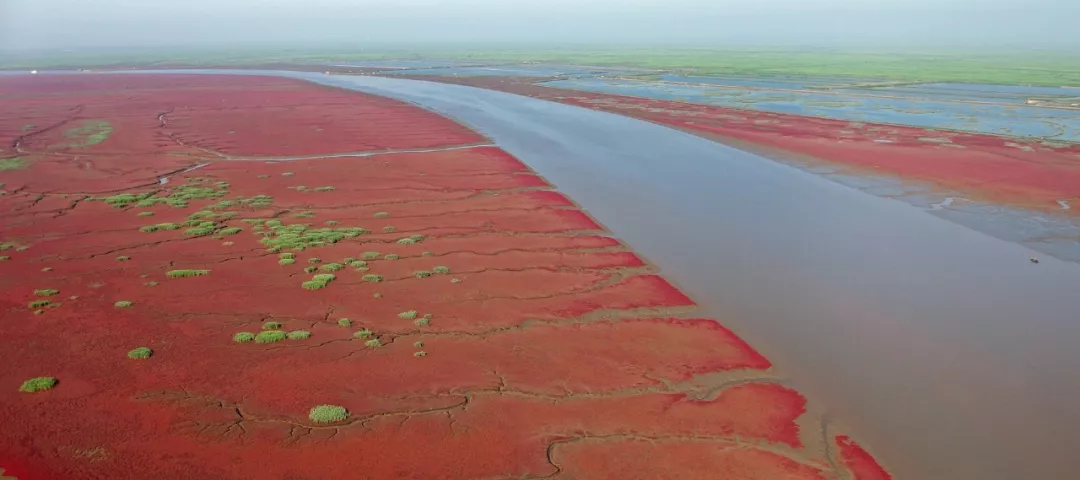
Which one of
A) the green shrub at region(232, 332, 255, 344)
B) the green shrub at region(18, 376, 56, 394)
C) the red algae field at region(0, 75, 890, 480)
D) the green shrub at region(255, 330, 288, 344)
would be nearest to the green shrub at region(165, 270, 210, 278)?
the red algae field at region(0, 75, 890, 480)

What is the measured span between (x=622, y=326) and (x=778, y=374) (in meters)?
3.37

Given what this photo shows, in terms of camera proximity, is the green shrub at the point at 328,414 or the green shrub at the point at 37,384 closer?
the green shrub at the point at 328,414

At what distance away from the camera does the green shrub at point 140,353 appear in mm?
12891

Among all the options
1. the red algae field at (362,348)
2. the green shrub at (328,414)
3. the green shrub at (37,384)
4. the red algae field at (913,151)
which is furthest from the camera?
the red algae field at (913,151)

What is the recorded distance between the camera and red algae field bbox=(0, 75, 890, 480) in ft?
33.4

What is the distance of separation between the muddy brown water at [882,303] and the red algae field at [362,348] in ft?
3.57

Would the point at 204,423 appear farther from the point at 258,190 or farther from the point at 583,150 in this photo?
the point at 583,150

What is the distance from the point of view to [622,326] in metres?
14.8

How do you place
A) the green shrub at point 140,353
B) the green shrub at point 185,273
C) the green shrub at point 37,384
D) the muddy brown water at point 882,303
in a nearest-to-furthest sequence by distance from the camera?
the muddy brown water at point 882,303 → the green shrub at point 37,384 → the green shrub at point 140,353 → the green shrub at point 185,273

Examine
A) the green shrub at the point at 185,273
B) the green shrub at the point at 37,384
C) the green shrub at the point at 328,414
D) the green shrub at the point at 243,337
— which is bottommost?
the green shrub at the point at 328,414

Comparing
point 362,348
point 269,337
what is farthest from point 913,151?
point 269,337

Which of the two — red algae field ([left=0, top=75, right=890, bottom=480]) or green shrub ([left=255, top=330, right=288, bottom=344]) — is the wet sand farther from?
green shrub ([left=255, top=330, right=288, bottom=344])

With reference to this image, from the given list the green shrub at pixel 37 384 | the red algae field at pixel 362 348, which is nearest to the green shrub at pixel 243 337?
the red algae field at pixel 362 348

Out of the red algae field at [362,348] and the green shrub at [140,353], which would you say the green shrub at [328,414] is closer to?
the red algae field at [362,348]
